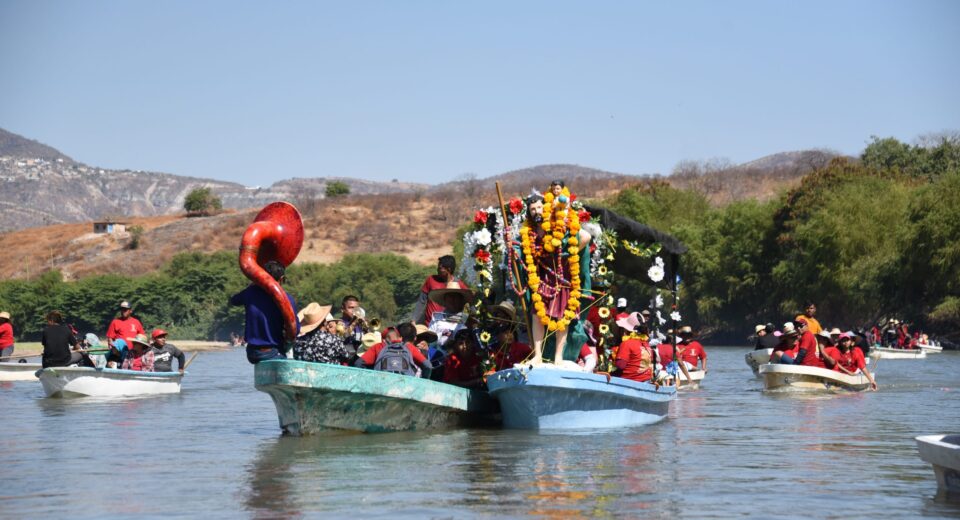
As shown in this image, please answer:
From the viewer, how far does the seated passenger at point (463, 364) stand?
18.9 meters

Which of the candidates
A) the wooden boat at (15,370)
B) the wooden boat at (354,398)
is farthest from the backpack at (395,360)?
the wooden boat at (15,370)

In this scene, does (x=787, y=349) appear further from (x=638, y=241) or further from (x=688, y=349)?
(x=638, y=241)

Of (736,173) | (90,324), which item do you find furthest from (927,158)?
(736,173)

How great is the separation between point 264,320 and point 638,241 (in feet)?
18.5

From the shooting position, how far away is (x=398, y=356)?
17922 mm

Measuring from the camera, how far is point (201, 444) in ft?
58.9

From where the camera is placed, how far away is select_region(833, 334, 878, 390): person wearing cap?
27.2m

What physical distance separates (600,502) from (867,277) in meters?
51.6

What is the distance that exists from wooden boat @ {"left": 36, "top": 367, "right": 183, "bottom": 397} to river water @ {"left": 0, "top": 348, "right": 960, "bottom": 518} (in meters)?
3.15

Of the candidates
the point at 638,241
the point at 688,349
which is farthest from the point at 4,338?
the point at 638,241

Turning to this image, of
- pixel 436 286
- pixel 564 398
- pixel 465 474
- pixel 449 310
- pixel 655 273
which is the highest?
pixel 655 273

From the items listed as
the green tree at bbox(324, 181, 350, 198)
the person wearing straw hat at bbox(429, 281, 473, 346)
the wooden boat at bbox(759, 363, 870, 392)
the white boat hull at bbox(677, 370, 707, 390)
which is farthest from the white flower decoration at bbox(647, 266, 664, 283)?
the green tree at bbox(324, 181, 350, 198)

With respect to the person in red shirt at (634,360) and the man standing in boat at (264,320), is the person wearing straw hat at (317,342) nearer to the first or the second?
the man standing in boat at (264,320)

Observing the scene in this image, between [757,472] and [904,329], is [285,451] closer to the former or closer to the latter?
[757,472]
